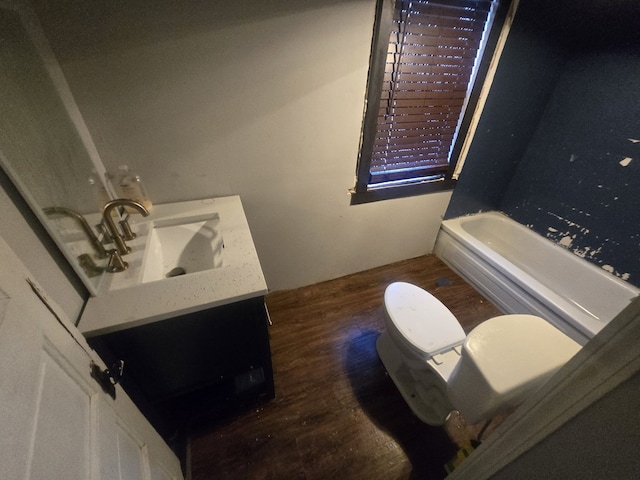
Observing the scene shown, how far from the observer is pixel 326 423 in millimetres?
1196

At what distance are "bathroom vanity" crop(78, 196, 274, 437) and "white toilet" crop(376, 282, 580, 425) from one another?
677 mm

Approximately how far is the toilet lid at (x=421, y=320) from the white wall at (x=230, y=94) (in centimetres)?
71

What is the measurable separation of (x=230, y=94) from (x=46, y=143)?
656mm

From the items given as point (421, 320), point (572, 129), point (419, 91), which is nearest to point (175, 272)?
point (421, 320)

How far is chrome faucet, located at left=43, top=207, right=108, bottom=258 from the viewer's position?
664 millimetres

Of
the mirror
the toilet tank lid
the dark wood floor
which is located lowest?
the dark wood floor

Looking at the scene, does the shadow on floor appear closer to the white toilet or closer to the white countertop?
the white toilet

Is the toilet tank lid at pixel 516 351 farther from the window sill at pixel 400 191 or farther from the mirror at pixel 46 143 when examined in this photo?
the mirror at pixel 46 143

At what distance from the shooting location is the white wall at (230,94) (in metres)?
0.89

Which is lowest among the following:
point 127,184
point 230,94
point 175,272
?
point 175,272

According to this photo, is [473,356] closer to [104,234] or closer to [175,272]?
[175,272]

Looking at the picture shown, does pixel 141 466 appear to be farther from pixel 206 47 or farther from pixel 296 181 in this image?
pixel 206 47

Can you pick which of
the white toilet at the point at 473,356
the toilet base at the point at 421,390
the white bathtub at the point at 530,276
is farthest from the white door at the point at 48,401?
the white bathtub at the point at 530,276

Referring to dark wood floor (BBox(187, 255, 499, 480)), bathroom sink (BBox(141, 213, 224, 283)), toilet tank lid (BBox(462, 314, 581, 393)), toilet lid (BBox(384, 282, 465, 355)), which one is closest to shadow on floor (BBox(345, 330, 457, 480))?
dark wood floor (BBox(187, 255, 499, 480))
